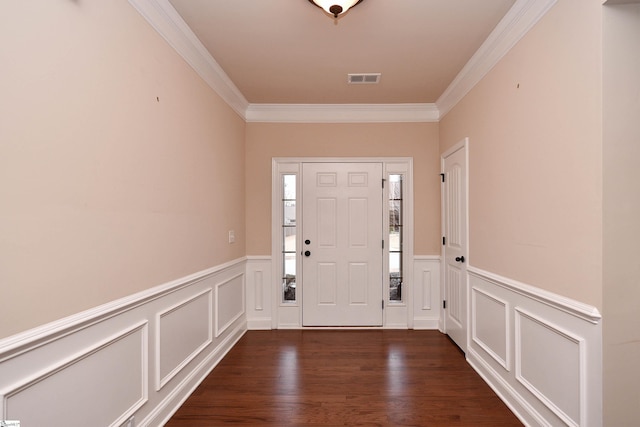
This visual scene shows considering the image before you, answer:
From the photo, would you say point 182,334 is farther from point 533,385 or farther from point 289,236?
point 533,385

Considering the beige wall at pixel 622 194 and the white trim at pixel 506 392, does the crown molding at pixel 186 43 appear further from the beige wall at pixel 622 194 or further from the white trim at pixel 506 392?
the white trim at pixel 506 392

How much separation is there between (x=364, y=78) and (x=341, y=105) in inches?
31.1

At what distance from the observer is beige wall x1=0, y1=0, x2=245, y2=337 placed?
122 centimetres

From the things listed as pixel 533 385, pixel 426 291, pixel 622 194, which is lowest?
pixel 533 385

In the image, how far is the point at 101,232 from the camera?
1.66m

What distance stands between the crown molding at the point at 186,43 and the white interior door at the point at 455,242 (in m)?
2.49

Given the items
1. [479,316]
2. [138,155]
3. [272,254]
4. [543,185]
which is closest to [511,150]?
[543,185]

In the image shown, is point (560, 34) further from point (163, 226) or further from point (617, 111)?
point (163, 226)

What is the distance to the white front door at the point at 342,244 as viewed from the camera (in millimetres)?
4180

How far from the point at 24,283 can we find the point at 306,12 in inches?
86.8

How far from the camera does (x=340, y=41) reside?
2637mm

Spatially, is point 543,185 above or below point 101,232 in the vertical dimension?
above

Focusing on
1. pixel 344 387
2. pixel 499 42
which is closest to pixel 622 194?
pixel 499 42

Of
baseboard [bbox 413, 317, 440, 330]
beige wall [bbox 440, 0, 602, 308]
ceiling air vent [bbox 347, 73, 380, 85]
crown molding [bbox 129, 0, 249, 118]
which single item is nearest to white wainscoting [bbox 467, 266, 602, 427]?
beige wall [bbox 440, 0, 602, 308]
